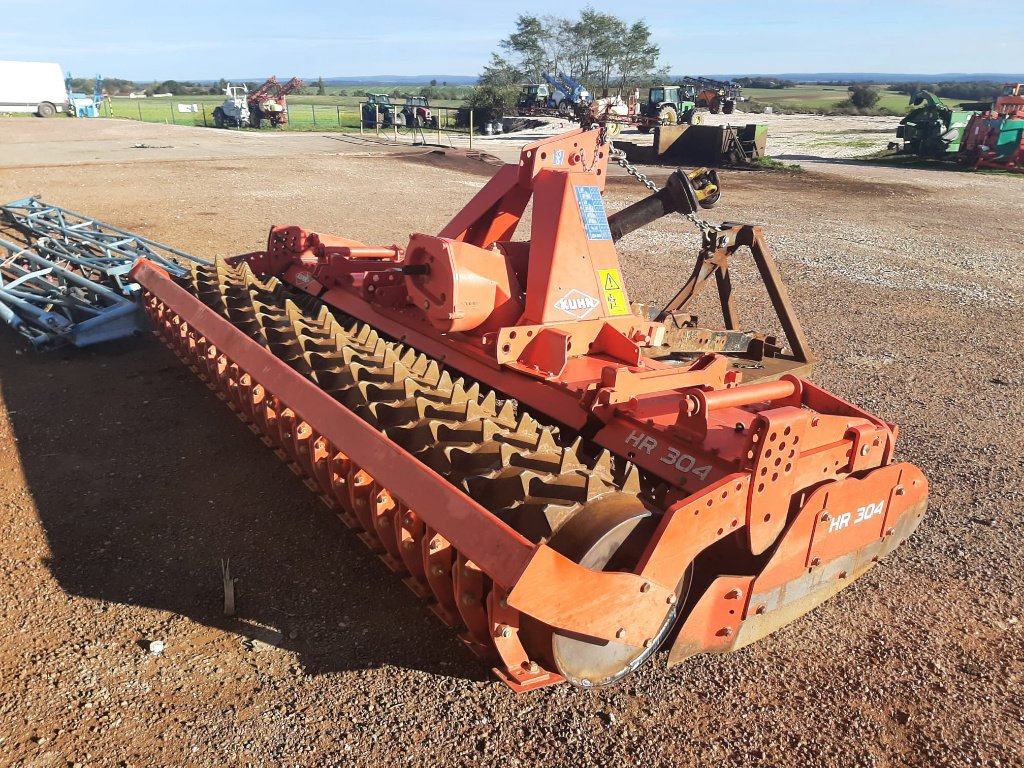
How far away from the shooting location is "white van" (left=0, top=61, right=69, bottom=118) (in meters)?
44.0

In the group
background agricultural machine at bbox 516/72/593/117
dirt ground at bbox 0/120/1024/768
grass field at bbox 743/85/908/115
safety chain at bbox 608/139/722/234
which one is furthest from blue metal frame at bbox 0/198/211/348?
grass field at bbox 743/85/908/115

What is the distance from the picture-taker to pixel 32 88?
148 feet

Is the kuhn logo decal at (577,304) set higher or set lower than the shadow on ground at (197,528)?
higher

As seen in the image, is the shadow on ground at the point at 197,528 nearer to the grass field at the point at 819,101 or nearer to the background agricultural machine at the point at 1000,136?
the background agricultural machine at the point at 1000,136

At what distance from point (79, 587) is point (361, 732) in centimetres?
176

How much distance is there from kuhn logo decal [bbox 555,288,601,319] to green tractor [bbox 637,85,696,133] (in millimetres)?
29018

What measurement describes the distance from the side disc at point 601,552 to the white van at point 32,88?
49.4 meters

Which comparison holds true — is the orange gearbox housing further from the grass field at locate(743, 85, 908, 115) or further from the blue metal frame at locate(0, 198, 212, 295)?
the grass field at locate(743, 85, 908, 115)

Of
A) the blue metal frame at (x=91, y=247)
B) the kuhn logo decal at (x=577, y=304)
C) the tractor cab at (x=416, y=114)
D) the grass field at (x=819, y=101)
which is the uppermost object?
the grass field at (x=819, y=101)

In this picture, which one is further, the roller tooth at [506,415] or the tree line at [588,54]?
the tree line at [588,54]

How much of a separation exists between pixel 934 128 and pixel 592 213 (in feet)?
86.6

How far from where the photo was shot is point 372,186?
18781mm

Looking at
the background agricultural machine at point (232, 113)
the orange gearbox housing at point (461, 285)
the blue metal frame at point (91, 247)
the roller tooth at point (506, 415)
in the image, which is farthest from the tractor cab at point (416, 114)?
the roller tooth at point (506, 415)

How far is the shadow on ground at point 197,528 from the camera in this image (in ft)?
12.1
